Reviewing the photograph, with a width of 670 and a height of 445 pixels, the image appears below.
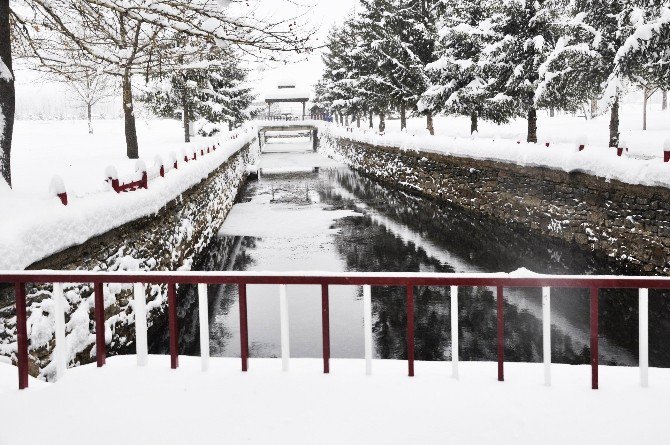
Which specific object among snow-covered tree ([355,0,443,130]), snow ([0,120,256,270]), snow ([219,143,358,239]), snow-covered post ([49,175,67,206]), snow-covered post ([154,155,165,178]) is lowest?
snow ([219,143,358,239])

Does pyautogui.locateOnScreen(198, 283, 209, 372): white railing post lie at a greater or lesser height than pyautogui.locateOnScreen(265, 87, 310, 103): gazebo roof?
lesser

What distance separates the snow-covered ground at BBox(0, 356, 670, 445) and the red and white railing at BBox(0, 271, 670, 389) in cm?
12

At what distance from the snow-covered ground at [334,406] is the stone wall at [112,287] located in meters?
1.50

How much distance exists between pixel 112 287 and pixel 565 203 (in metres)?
10.0

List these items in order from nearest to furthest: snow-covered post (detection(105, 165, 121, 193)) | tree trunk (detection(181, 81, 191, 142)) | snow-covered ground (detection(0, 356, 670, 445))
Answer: snow-covered ground (detection(0, 356, 670, 445))
snow-covered post (detection(105, 165, 121, 193))
tree trunk (detection(181, 81, 191, 142))

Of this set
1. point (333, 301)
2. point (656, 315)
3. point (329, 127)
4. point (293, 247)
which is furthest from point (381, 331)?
point (329, 127)

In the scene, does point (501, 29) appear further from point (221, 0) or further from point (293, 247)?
point (221, 0)

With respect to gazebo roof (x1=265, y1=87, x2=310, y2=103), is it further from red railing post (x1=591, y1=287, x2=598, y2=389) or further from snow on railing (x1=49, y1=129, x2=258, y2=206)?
red railing post (x1=591, y1=287, x2=598, y2=389)

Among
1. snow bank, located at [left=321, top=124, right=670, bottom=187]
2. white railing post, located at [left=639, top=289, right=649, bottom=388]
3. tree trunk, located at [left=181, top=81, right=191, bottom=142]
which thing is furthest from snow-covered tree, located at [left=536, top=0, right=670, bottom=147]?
tree trunk, located at [left=181, top=81, right=191, bottom=142]

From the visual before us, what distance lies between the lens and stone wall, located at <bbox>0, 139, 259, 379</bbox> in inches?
211

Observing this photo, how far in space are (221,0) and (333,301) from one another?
5.69 meters

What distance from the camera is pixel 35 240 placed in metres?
5.48

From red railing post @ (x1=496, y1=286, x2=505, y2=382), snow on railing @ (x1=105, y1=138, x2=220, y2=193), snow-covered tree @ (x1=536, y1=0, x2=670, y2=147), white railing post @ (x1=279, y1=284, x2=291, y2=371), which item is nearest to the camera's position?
red railing post @ (x1=496, y1=286, x2=505, y2=382)

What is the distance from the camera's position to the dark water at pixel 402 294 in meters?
8.41
